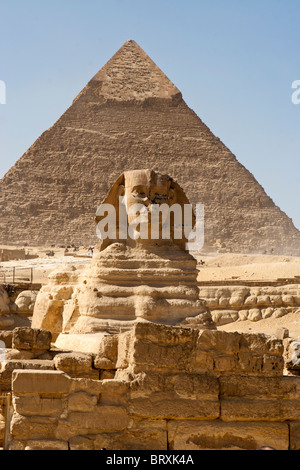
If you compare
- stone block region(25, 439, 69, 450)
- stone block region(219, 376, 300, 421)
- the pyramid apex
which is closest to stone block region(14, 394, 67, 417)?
stone block region(25, 439, 69, 450)

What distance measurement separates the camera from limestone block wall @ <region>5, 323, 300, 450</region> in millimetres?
3830

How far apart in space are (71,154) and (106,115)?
1009 cm

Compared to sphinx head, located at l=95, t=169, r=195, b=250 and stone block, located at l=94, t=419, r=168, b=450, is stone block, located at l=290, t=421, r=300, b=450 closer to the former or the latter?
stone block, located at l=94, t=419, r=168, b=450

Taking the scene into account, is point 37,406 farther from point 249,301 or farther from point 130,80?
point 130,80

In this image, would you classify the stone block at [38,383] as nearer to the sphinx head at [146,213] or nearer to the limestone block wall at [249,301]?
the sphinx head at [146,213]

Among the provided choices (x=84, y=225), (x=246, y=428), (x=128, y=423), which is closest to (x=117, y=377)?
(x=128, y=423)

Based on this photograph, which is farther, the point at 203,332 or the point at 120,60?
the point at 120,60

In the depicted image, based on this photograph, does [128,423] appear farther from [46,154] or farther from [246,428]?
[46,154]

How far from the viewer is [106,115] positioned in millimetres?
179250

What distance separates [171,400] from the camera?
390 cm

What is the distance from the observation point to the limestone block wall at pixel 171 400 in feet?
12.6

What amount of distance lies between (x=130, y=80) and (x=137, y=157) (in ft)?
46.7

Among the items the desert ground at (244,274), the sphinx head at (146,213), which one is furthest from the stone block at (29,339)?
the sphinx head at (146,213)
